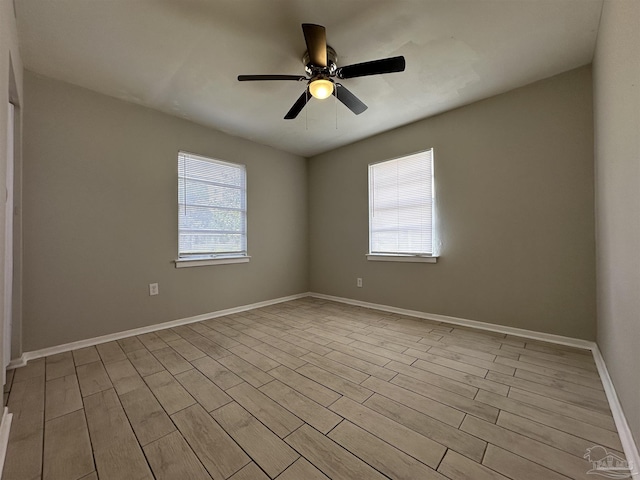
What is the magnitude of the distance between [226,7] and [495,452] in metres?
2.85

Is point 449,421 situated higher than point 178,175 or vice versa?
point 178,175

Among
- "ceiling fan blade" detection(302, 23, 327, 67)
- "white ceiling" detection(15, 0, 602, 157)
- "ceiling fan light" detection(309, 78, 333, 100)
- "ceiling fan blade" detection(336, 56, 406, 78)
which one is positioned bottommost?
"ceiling fan light" detection(309, 78, 333, 100)

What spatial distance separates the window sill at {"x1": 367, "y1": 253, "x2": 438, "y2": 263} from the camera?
10.4 ft

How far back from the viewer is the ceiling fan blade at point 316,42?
1.56 metres

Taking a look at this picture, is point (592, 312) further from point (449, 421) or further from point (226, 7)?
point (226, 7)

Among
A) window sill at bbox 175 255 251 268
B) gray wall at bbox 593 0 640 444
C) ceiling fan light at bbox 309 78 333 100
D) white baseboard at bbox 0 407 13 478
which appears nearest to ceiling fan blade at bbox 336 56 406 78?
ceiling fan light at bbox 309 78 333 100

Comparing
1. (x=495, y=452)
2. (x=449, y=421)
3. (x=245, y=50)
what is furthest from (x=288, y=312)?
(x=245, y=50)

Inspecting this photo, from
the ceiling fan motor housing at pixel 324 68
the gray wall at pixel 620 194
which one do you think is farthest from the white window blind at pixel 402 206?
the ceiling fan motor housing at pixel 324 68

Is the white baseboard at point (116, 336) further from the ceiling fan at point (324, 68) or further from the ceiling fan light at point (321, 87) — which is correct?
the ceiling fan light at point (321, 87)

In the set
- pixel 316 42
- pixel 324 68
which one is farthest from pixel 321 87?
pixel 316 42

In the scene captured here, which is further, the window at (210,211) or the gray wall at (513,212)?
the window at (210,211)

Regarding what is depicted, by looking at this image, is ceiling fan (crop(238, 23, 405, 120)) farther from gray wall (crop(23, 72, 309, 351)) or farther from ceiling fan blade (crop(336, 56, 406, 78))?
gray wall (crop(23, 72, 309, 351))

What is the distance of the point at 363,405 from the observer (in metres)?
1.52

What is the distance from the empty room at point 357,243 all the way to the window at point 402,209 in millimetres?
30
